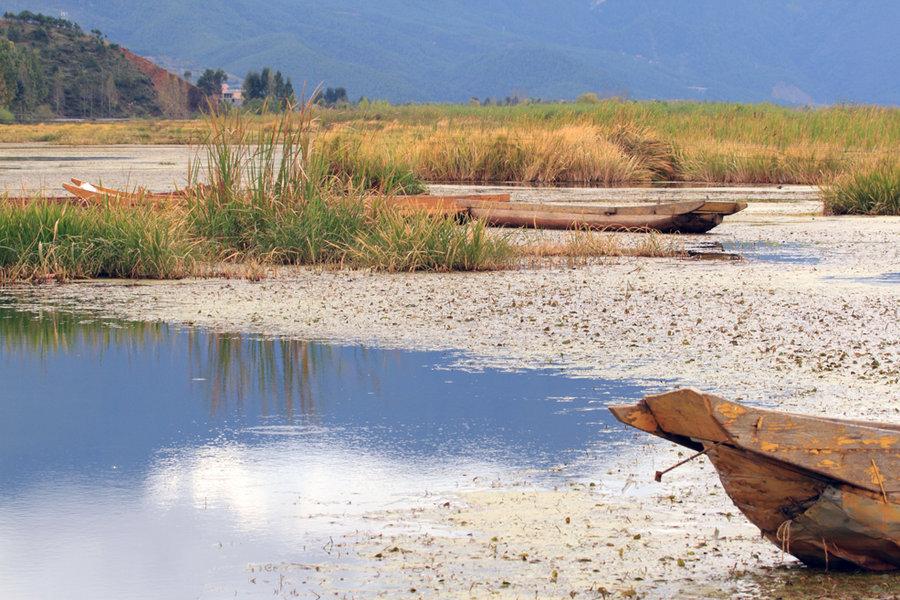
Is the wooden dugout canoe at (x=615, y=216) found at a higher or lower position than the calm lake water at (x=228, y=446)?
higher

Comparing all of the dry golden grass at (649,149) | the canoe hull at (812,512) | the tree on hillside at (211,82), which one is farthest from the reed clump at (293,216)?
the tree on hillside at (211,82)

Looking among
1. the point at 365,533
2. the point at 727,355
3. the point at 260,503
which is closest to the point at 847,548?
the point at 365,533

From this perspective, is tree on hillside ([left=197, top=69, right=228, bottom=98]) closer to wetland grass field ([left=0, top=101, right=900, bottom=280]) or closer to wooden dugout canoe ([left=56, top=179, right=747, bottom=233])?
wetland grass field ([left=0, top=101, right=900, bottom=280])

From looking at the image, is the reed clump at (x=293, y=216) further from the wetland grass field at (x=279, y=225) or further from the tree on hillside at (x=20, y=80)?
the tree on hillside at (x=20, y=80)

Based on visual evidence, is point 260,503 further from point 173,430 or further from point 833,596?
point 833,596

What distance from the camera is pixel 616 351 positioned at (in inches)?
316

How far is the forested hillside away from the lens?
7306cm

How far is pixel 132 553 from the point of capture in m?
4.51

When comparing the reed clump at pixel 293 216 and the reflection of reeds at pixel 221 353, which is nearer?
the reflection of reeds at pixel 221 353

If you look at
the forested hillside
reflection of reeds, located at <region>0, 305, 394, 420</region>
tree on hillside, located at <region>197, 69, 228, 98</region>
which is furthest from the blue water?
tree on hillside, located at <region>197, 69, 228, 98</region>

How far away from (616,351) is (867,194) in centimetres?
1079

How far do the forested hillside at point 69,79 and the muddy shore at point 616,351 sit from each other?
2472 inches

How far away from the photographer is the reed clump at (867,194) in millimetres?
17703

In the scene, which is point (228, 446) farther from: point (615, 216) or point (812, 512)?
point (615, 216)
